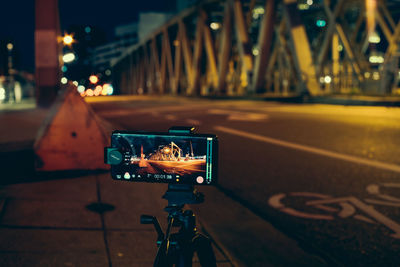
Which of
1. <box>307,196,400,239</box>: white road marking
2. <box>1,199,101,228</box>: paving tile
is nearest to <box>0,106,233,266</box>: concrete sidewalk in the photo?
<box>1,199,101,228</box>: paving tile

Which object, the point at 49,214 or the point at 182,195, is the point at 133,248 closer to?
the point at 49,214

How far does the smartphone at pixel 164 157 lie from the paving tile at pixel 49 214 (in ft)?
6.90

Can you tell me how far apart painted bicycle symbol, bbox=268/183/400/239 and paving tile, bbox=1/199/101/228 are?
75.5 inches

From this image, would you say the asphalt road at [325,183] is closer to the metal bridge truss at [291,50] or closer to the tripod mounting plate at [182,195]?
the tripod mounting plate at [182,195]

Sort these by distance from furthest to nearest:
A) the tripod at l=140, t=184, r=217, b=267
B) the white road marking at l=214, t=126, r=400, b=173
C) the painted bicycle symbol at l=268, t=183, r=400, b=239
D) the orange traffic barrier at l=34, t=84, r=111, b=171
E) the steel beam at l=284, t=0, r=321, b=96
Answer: the steel beam at l=284, t=0, r=321, b=96 < the white road marking at l=214, t=126, r=400, b=173 < the orange traffic barrier at l=34, t=84, r=111, b=171 < the painted bicycle symbol at l=268, t=183, r=400, b=239 < the tripod at l=140, t=184, r=217, b=267

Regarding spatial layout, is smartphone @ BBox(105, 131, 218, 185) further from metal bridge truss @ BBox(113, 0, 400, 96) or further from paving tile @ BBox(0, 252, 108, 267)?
metal bridge truss @ BBox(113, 0, 400, 96)

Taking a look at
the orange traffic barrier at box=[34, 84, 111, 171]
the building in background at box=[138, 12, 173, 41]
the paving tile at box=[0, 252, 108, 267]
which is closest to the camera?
the paving tile at box=[0, 252, 108, 267]

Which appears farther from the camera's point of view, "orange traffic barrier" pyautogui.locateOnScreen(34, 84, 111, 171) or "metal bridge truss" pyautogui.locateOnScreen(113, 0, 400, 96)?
"metal bridge truss" pyautogui.locateOnScreen(113, 0, 400, 96)

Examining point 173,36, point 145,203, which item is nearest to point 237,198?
point 145,203

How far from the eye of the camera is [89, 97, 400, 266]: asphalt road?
394cm

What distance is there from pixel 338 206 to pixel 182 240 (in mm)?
3230

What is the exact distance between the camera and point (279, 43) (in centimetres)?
3725

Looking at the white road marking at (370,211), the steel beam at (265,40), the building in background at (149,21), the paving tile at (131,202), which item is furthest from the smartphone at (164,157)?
the building in background at (149,21)

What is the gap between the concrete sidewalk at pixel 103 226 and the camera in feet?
11.1
